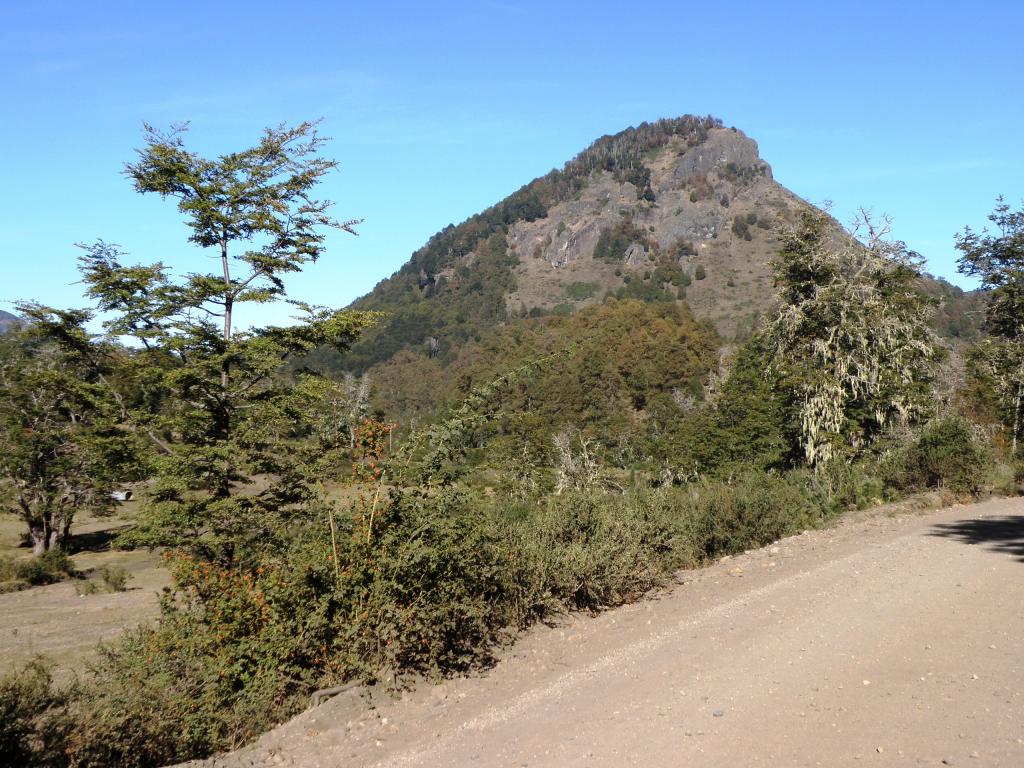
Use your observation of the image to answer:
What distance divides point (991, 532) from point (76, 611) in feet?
67.2

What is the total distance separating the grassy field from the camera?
1257cm

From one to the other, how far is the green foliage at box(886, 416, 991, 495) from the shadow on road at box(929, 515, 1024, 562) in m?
2.22

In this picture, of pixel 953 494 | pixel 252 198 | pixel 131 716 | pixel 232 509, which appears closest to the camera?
pixel 131 716

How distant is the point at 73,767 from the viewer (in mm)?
4766

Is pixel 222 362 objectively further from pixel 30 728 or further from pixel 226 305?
pixel 30 728

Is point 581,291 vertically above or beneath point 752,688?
above

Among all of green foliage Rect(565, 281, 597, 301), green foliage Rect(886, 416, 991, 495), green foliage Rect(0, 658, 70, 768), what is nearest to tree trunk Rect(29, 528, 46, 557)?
green foliage Rect(0, 658, 70, 768)

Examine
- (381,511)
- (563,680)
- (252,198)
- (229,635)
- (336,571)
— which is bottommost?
(563,680)

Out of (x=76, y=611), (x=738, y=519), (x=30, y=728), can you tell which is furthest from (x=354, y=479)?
(x=76, y=611)

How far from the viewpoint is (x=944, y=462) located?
A: 40.3 feet

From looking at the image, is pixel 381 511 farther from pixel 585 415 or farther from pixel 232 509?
pixel 585 415

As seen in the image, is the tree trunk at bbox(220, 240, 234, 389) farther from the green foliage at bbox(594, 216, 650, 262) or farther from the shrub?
the green foliage at bbox(594, 216, 650, 262)

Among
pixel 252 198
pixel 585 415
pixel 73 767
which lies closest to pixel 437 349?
pixel 585 415

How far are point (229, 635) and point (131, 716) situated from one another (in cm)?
85
